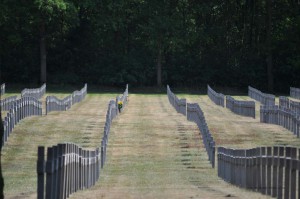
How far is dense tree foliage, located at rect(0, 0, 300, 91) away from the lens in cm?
10362

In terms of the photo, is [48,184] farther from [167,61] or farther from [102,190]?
[167,61]

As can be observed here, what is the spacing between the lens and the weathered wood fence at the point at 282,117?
155 ft

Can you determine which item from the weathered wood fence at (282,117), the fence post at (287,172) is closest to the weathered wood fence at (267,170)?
the fence post at (287,172)

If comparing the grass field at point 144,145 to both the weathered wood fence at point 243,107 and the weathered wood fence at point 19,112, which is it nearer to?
the weathered wood fence at point 19,112

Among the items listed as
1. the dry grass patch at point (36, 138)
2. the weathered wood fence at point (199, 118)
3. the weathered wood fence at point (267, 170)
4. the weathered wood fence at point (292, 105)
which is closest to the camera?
the weathered wood fence at point (267, 170)

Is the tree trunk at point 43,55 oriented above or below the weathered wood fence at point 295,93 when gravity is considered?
above

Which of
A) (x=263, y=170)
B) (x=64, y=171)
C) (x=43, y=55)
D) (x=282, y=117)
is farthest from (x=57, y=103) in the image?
(x=64, y=171)

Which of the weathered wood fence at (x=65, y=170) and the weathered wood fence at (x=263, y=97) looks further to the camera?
the weathered wood fence at (x=263, y=97)

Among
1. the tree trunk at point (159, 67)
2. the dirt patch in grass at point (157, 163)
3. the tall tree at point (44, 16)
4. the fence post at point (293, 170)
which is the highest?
the tall tree at point (44, 16)

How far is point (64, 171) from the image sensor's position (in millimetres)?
19391

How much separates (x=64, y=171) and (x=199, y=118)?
1123 inches

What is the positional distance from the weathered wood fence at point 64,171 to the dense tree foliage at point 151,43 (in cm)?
Result: 7438

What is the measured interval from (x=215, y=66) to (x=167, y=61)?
613cm

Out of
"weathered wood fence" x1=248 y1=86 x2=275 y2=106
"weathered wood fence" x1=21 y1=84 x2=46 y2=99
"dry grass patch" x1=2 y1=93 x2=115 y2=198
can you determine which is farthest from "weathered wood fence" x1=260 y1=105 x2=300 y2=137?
"weathered wood fence" x1=21 y1=84 x2=46 y2=99
